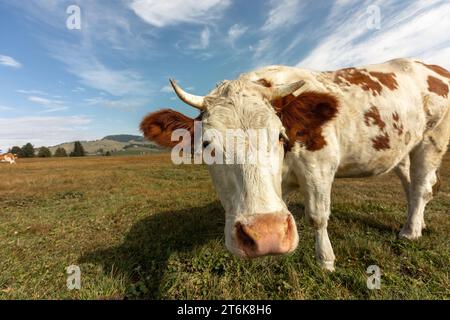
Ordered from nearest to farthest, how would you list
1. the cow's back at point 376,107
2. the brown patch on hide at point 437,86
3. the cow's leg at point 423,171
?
Result: the cow's back at point 376,107 < the brown patch on hide at point 437,86 < the cow's leg at point 423,171

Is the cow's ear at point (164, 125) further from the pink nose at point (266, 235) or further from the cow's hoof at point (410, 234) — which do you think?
the cow's hoof at point (410, 234)

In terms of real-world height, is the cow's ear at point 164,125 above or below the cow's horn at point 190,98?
below

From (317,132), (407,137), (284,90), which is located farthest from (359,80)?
(284,90)

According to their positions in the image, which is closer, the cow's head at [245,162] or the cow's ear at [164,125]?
the cow's head at [245,162]

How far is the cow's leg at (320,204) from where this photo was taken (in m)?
3.86

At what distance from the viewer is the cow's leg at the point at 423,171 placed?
518cm

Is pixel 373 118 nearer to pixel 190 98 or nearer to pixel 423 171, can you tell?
pixel 423 171

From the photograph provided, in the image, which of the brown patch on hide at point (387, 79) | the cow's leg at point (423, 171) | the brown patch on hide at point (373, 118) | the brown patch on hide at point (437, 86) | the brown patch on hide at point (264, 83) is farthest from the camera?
the cow's leg at point (423, 171)

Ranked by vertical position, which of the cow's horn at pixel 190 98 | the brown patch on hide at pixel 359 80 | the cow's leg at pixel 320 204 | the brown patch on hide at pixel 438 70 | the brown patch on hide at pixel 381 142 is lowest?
the cow's leg at pixel 320 204

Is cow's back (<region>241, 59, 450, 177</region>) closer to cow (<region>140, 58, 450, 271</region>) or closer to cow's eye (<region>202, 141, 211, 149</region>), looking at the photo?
cow (<region>140, 58, 450, 271</region>)

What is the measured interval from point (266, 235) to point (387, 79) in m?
4.37

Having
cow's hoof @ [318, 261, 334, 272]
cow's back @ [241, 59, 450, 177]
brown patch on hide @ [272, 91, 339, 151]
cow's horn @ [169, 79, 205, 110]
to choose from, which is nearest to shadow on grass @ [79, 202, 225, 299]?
cow's hoof @ [318, 261, 334, 272]

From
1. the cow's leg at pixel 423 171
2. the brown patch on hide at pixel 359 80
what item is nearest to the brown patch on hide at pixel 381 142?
the brown patch on hide at pixel 359 80

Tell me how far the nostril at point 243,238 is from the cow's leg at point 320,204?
2.04 m
